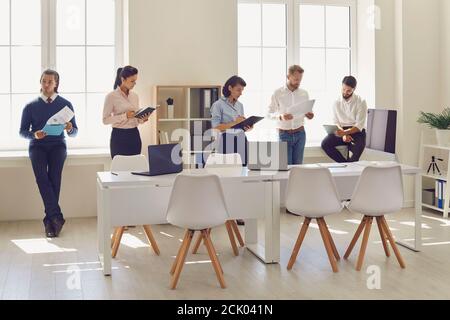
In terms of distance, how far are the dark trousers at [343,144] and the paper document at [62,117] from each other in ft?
10.4

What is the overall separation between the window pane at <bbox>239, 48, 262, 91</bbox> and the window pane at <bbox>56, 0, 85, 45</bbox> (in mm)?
2008

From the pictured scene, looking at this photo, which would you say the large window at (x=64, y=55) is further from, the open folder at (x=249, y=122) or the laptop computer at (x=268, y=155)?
the laptop computer at (x=268, y=155)

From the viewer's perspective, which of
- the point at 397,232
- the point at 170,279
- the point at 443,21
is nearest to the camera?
the point at 170,279

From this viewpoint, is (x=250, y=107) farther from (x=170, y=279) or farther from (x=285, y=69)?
(x=170, y=279)

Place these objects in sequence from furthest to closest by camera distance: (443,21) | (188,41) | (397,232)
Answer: (443,21)
(188,41)
(397,232)

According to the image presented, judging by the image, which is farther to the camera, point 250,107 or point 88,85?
point 250,107

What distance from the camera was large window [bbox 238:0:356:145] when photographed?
8672 millimetres

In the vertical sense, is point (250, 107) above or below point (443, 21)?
below

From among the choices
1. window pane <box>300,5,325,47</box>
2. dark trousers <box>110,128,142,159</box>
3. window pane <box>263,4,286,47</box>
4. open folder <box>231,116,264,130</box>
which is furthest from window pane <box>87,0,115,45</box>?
window pane <box>300,5,325,47</box>

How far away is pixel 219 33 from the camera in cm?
800

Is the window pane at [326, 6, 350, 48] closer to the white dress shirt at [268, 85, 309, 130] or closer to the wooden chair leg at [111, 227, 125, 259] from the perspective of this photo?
the white dress shirt at [268, 85, 309, 130]
